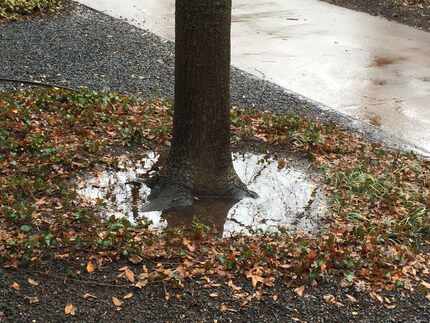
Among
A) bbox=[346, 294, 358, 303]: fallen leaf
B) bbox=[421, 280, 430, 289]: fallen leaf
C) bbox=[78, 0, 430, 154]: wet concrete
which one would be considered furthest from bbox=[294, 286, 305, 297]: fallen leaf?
bbox=[78, 0, 430, 154]: wet concrete

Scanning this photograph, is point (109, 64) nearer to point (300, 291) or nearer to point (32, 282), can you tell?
point (32, 282)

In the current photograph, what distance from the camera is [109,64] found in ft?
30.8

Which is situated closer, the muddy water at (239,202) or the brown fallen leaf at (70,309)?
the brown fallen leaf at (70,309)

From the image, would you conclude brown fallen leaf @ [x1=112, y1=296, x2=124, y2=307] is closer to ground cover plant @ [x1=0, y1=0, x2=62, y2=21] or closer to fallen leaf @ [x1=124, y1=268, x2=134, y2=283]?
fallen leaf @ [x1=124, y1=268, x2=134, y2=283]

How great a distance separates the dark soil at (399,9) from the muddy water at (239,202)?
23.3ft

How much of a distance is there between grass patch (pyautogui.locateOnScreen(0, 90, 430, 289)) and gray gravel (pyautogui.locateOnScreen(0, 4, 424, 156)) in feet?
2.59

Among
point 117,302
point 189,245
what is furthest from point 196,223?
point 117,302

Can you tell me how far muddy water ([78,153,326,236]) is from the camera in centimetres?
530

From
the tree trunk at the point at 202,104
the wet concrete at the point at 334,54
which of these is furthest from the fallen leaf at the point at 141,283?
the wet concrete at the point at 334,54

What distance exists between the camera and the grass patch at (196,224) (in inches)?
178

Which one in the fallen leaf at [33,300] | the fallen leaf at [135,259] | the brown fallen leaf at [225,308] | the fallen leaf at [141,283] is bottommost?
the brown fallen leaf at [225,308]

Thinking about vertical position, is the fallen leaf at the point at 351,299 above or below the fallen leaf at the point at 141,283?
below

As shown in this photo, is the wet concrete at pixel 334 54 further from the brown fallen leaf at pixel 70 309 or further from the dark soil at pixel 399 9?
the brown fallen leaf at pixel 70 309

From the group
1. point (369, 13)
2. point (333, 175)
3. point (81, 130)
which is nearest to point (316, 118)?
point (333, 175)
